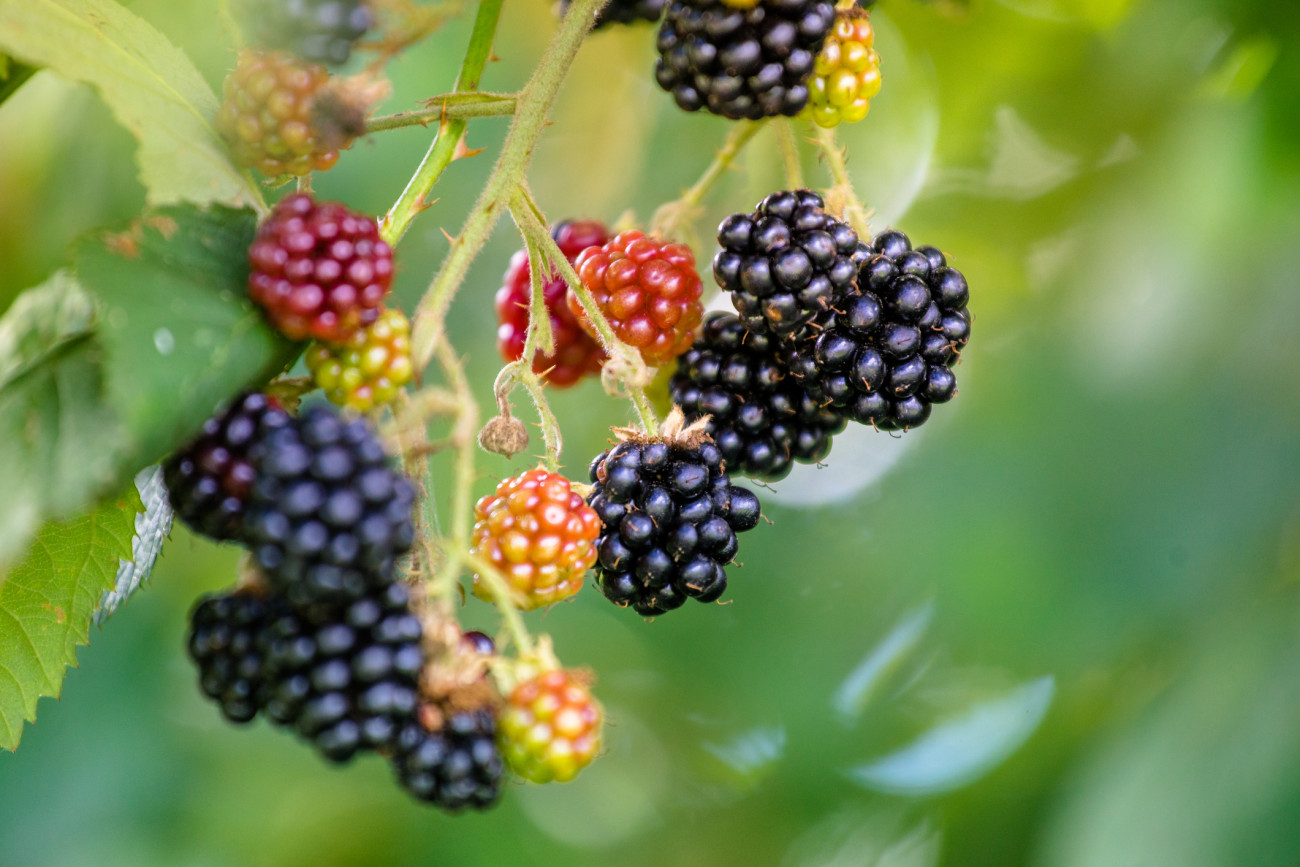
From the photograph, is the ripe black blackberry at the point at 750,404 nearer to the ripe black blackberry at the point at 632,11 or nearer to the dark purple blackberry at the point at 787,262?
the dark purple blackberry at the point at 787,262

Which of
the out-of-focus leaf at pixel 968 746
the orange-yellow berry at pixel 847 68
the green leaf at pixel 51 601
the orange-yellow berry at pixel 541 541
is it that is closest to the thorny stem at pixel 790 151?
the orange-yellow berry at pixel 847 68

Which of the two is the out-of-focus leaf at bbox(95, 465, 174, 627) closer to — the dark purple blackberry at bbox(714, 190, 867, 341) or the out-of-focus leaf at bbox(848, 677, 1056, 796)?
the dark purple blackberry at bbox(714, 190, 867, 341)

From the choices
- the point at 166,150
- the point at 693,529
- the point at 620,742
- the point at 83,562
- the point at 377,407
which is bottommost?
the point at 620,742

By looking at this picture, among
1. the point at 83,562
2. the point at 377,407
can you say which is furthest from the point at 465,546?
the point at 83,562

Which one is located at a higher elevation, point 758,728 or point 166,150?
point 166,150

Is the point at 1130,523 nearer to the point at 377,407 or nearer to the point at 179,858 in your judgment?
the point at 377,407

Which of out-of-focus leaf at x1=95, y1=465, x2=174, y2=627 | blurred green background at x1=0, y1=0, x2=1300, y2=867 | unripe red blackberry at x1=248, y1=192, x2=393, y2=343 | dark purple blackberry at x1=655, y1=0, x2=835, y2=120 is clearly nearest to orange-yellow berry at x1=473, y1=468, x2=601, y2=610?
unripe red blackberry at x1=248, y1=192, x2=393, y2=343

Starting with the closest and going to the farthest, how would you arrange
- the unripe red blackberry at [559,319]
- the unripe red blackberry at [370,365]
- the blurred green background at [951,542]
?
the unripe red blackberry at [370,365] < the unripe red blackberry at [559,319] < the blurred green background at [951,542]
